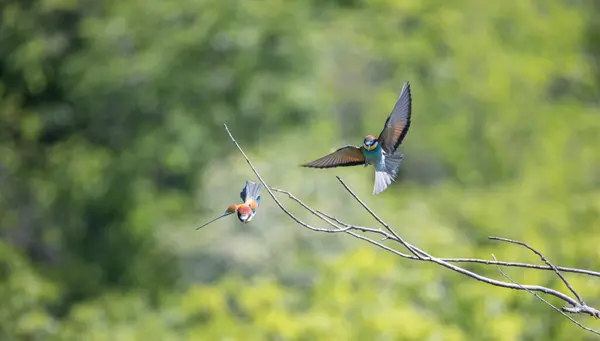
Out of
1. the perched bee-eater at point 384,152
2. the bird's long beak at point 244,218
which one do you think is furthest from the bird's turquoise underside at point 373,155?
the bird's long beak at point 244,218

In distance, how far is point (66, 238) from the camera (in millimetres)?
11234

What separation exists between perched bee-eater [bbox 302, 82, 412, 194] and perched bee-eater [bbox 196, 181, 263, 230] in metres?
0.20

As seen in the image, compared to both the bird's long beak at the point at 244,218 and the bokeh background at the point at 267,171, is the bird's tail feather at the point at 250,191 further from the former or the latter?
the bokeh background at the point at 267,171

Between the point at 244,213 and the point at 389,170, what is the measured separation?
0.51 meters

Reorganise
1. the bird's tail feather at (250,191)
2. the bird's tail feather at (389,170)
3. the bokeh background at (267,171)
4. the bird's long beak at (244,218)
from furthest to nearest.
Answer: the bokeh background at (267,171), the bird's tail feather at (389,170), the bird's tail feather at (250,191), the bird's long beak at (244,218)

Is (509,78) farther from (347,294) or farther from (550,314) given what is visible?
(347,294)

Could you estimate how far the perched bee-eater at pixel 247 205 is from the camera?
2.21 meters

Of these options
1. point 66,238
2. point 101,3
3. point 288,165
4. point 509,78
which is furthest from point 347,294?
point 509,78

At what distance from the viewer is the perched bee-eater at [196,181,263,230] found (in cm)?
221

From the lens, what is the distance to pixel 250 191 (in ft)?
7.78

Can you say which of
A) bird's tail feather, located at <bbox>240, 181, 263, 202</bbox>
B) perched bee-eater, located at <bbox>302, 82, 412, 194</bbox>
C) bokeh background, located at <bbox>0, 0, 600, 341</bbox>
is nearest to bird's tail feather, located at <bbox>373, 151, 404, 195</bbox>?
perched bee-eater, located at <bbox>302, 82, 412, 194</bbox>

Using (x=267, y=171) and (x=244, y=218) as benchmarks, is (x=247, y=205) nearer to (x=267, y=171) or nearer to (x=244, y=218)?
(x=244, y=218)

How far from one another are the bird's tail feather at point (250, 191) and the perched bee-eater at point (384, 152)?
18cm

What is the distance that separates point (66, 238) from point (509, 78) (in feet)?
23.2
